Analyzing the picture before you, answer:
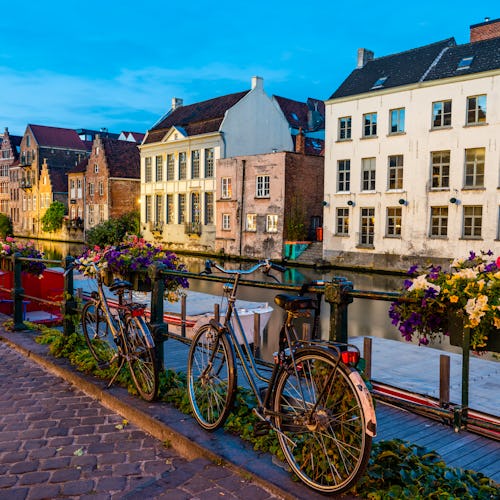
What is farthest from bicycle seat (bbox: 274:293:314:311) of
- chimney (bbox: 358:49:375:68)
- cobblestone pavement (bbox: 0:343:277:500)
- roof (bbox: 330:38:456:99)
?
chimney (bbox: 358:49:375:68)

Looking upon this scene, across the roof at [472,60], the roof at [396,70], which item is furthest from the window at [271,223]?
the roof at [472,60]

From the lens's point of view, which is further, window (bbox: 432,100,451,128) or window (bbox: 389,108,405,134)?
window (bbox: 389,108,405,134)

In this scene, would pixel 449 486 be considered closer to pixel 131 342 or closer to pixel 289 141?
pixel 131 342

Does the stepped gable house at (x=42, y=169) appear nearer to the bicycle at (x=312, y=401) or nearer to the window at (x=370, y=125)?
the window at (x=370, y=125)

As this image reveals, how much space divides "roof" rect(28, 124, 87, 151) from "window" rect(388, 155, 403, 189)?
52.1m

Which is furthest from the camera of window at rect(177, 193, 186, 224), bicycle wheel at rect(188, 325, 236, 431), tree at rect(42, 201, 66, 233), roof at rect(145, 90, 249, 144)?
tree at rect(42, 201, 66, 233)

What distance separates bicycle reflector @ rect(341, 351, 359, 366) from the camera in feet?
9.57

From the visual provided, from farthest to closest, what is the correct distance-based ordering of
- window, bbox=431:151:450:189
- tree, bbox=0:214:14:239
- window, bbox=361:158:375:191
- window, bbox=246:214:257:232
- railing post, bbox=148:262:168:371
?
1. tree, bbox=0:214:14:239
2. window, bbox=246:214:257:232
3. window, bbox=361:158:375:191
4. window, bbox=431:151:450:189
5. railing post, bbox=148:262:168:371

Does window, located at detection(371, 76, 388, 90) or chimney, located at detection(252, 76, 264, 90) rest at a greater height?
chimney, located at detection(252, 76, 264, 90)

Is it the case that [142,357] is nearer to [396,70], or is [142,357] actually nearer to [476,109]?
[476,109]

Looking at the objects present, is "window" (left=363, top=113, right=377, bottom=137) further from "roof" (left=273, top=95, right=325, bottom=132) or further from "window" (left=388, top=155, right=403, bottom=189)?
"roof" (left=273, top=95, right=325, bottom=132)

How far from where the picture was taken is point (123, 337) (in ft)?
16.9

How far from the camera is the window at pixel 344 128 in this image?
34.0 m

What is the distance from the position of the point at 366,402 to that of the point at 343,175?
3245 centimetres
